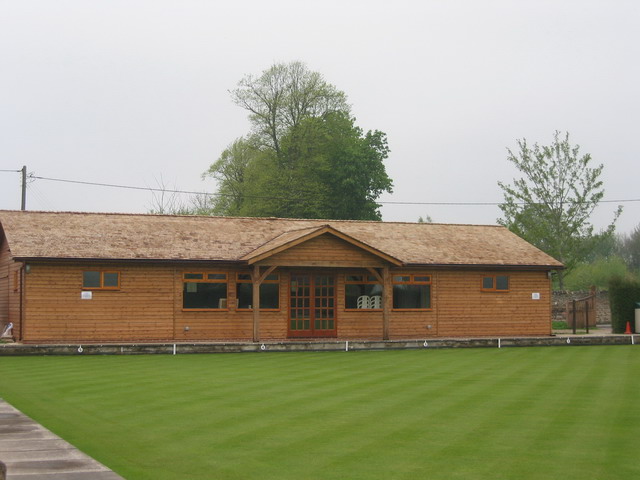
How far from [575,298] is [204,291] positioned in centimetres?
2267

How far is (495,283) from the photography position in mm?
30125

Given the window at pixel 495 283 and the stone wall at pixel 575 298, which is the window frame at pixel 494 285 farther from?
the stone wall at pixel 575 298

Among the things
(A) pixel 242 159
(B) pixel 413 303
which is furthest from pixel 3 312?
(A) pixel 242 159

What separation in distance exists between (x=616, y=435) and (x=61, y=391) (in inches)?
339

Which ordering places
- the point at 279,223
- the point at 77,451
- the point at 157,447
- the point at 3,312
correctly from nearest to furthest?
the point at 77,451
the point at 157,447
the point at 3,312
the point at 279,223

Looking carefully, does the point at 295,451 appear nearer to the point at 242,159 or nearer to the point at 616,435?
the point at 616,435

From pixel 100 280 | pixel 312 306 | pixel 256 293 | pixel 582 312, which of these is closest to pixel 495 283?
pixel 312 306

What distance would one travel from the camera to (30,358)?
21.6m

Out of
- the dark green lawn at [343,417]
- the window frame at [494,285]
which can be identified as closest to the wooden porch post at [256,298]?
the dark green lawn at [343,417]

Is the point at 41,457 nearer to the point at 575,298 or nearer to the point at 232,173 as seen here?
the point at 575,298

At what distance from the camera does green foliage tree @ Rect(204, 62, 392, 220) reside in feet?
175

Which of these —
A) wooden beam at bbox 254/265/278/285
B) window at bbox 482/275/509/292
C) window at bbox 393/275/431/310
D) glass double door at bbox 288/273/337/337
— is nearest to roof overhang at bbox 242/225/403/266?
wooden beam at bbox 254/265/278/285

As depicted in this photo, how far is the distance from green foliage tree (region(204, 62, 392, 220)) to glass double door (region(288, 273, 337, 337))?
24.2 m

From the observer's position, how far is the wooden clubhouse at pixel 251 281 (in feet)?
85.0
